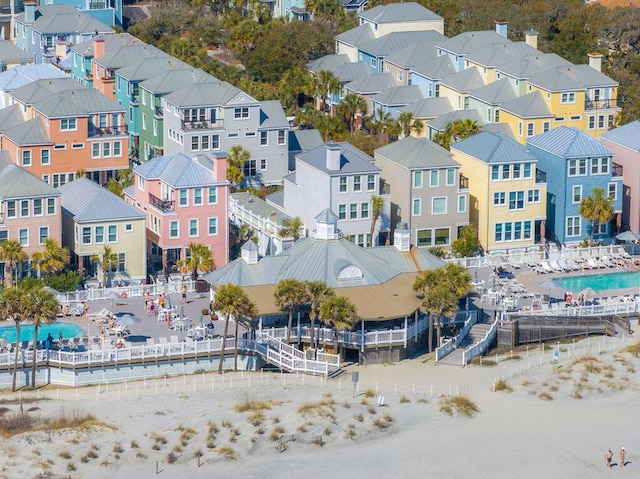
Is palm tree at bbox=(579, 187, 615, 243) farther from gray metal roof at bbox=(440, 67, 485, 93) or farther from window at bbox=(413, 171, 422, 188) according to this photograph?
gray metal roof at bbox=(440, 67, 485, 93)

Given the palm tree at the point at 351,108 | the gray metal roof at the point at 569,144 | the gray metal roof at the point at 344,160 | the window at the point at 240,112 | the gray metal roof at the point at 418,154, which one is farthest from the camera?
the palm tree at the point at 351,108

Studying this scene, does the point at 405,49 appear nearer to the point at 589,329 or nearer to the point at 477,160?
the point at 477,160

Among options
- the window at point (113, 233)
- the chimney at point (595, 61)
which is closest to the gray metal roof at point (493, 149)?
the chimney at point (595, 61)

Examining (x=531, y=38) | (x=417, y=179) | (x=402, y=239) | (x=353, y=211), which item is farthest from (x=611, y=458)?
(x=531, y=38)

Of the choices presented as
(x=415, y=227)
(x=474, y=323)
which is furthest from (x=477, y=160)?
(x=474, y=323)

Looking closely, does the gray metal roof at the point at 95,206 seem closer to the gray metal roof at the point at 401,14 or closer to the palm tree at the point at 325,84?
the palm tree at the point at 325,84

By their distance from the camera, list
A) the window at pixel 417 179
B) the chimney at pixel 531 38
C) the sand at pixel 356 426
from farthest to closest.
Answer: the chimney at pixel 531 38 < the window at pixel 417 179 < the sand at pixel 356 426
